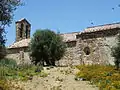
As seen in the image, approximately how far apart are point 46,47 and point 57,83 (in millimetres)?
13907

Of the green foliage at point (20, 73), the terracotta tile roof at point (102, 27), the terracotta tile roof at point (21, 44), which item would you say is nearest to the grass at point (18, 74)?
the green foliage at point (20, 73)

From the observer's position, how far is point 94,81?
22719 mm

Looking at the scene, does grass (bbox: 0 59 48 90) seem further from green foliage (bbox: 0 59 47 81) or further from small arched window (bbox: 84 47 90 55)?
small arched window (bbox: 84 47 90 55)

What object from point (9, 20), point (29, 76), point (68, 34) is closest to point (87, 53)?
point (68, 34)

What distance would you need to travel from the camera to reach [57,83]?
22125 millimetres

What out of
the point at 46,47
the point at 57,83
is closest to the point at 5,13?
the point at 57,83

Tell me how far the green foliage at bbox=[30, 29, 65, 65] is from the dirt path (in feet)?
33.0

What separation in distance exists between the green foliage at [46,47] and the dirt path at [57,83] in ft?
33.0

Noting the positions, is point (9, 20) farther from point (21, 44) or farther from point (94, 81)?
point (21, 44)

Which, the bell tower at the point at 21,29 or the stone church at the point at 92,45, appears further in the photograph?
the bell tower at the point at 21,29

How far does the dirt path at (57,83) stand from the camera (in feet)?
68.0

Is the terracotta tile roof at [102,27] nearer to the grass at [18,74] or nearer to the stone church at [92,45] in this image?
the stone church at [92,45]

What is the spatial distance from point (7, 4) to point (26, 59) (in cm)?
2984

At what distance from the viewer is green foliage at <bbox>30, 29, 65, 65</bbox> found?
35.8 meters
